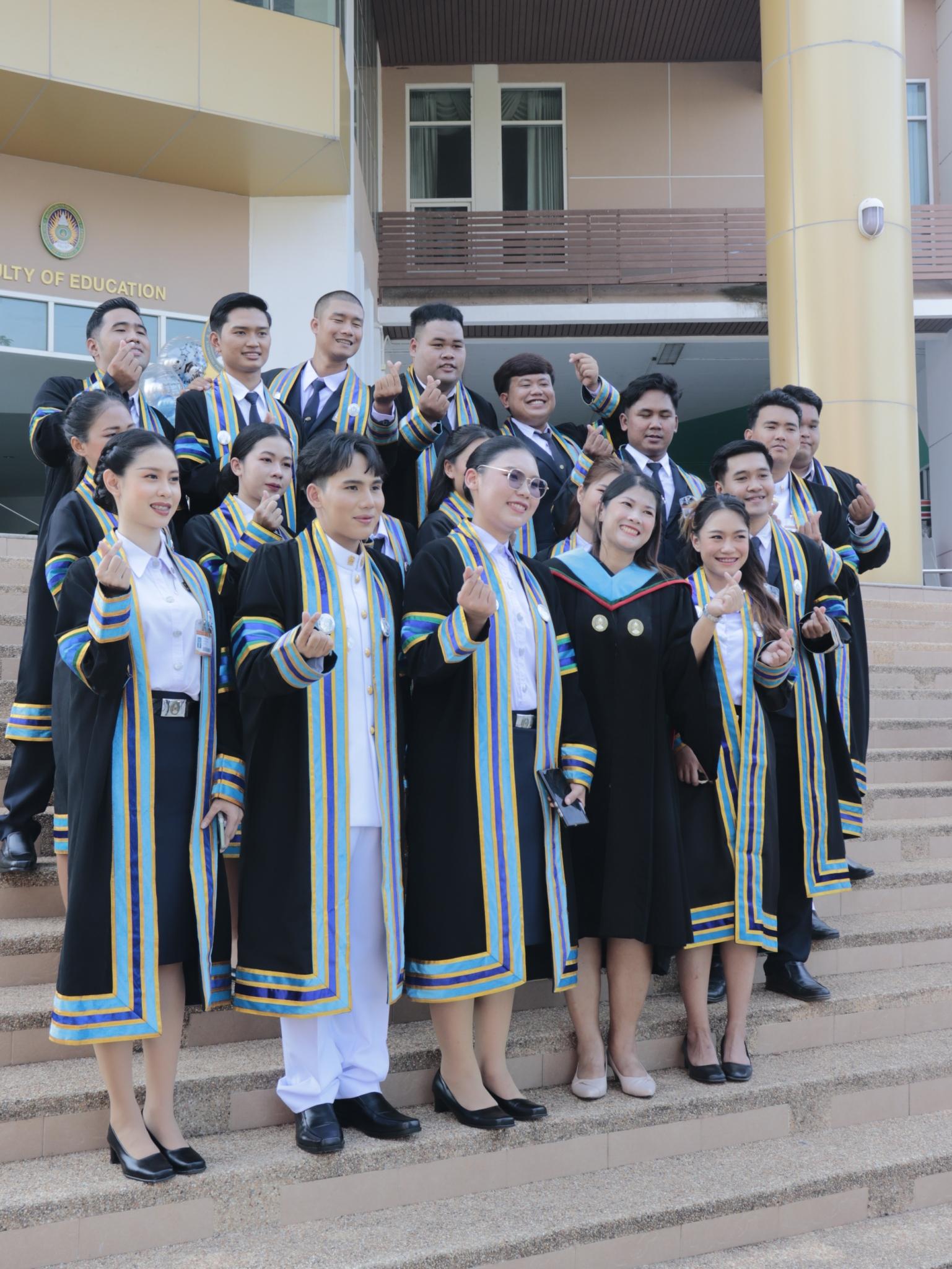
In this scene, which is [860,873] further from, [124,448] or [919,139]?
[919,139]

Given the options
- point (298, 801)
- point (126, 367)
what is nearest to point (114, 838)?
point (298, 801)

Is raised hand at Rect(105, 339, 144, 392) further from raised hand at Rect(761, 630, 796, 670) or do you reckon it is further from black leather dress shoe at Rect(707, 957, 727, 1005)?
black leather dress shoe at Rect(707, 957, 727, 1005)

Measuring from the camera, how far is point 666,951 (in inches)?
142

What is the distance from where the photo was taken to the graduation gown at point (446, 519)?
145 inches

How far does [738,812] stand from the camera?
389 centimetres

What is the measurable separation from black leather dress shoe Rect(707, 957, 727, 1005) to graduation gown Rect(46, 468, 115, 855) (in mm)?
2136

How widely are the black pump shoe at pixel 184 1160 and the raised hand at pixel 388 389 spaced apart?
252 centimetres

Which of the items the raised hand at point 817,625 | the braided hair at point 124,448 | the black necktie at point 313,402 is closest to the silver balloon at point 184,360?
the black necktie at point 313,402

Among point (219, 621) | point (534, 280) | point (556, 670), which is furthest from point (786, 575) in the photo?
point (534, 280)

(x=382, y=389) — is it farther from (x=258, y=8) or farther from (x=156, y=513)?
(x=258, y=8)

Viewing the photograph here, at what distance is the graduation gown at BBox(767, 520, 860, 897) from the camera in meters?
4.13

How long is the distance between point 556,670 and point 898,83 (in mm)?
10145

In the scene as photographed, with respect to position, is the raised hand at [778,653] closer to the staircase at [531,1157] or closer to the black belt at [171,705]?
the staircase at [531,1157]

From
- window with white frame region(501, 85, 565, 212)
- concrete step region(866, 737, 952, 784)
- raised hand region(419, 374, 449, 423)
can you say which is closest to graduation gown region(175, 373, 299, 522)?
raised hand region(419, 374, 449, 423)
